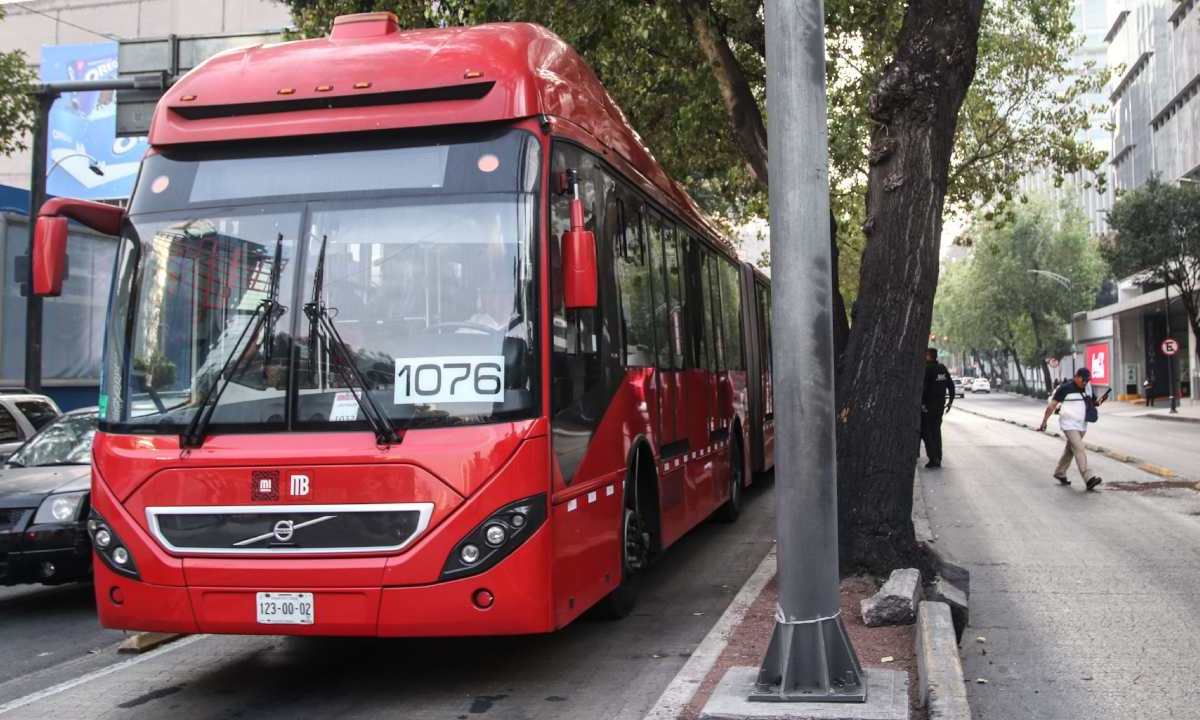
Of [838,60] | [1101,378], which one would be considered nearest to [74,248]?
[838,60]

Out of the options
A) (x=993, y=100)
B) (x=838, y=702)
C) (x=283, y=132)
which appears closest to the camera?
(x=838, y=702)

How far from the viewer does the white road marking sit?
641 centimetres

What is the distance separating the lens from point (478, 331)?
5.82 meters

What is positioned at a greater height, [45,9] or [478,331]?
[45,9]

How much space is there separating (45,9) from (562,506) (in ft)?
201

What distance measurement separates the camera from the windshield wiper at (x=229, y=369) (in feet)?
19.3

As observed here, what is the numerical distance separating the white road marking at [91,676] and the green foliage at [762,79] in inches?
336

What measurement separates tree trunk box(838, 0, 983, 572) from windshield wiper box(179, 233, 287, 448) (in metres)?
4.42

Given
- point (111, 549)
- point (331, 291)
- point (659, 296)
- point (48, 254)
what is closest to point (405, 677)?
point (111, 549)

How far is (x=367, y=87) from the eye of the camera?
20.2ft

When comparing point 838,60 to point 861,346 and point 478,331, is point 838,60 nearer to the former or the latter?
point 861,346

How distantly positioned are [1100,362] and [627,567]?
71.2 meters

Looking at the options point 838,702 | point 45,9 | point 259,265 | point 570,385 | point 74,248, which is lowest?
point 838,702

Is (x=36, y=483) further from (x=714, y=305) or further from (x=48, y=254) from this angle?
(x=714, y=305)
